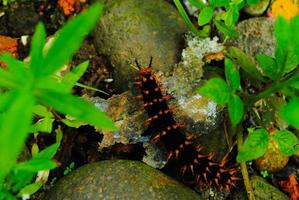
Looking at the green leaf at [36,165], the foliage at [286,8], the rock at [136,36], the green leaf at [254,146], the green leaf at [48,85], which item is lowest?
the foliage at [286,8]

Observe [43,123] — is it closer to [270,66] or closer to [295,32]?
[270,66]

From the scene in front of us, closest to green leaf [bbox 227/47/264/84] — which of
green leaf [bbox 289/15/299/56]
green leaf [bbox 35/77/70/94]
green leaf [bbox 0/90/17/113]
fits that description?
green leaf [bbox 289/15/299/56]

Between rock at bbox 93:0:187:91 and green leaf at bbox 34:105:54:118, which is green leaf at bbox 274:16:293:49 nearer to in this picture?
rock at bbox 93:0:187:91

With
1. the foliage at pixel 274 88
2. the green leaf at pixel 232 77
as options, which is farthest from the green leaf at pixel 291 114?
the green leaf at pixel 232 77

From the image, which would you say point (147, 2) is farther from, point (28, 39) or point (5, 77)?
point (5, 77)

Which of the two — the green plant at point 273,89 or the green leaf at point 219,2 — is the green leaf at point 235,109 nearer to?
the green plant at point 273,89

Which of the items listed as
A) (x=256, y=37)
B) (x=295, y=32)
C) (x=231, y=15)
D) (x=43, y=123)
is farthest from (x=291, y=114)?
(x=256, y=37)
